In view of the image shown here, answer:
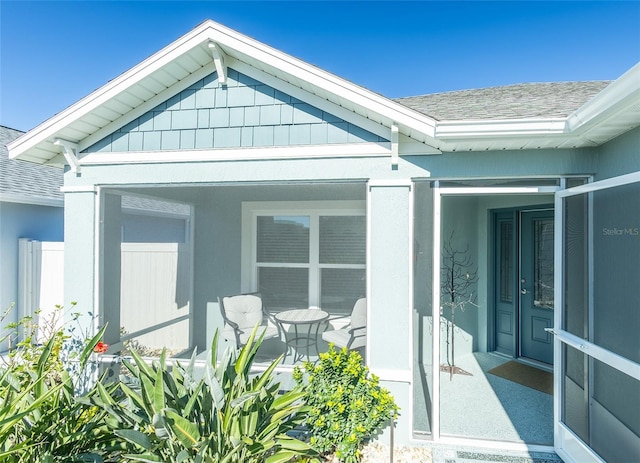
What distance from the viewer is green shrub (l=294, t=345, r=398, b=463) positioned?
329 cm

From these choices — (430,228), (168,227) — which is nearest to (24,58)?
(168,227)

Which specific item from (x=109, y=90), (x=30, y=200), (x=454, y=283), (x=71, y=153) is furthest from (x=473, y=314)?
(x=30, y=200)

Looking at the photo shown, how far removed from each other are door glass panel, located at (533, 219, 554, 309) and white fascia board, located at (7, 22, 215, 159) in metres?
5.85

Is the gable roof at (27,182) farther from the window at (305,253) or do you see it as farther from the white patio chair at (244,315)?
the white patio chair at (244,315)

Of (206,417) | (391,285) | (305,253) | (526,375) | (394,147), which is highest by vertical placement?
(394,147)

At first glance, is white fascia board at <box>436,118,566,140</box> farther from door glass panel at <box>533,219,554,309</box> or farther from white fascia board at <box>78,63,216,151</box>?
door glass panel at <box>533,219,554,309</box>

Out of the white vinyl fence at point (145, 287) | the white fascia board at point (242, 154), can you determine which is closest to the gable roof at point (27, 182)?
the white vinyl fence at point (145, 287)

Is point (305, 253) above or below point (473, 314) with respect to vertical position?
above

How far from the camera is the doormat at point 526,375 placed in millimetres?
5203

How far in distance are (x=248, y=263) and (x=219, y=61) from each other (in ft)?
13.1

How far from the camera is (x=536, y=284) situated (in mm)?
6047

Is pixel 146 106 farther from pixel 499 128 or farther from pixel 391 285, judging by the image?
pixel 499 128

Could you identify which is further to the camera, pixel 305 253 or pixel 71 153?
pixel 305 253

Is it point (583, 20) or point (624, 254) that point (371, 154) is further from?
point (583, 20)
